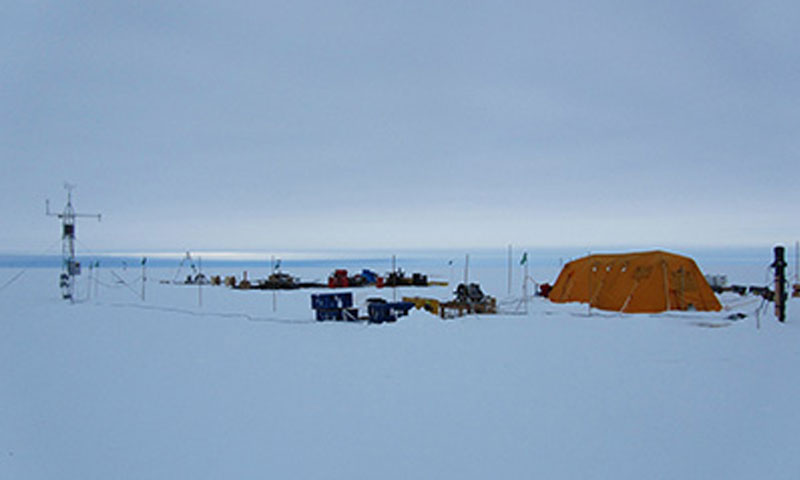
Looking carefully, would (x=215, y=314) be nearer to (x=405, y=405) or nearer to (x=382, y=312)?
(x=382, y=312)

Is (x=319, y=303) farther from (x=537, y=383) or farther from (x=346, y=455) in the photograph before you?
(x=346, y=455)

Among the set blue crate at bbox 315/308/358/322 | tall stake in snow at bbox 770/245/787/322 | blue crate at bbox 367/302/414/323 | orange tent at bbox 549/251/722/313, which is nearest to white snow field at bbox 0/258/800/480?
blue crate at bbox 367/302/414/323

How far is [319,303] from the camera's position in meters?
15.3

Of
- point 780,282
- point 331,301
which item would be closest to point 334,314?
point 331,301

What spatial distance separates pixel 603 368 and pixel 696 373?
4.49ft

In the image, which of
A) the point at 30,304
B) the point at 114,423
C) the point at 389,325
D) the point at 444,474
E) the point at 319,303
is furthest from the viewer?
the point at 30,304

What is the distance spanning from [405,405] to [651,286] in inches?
512

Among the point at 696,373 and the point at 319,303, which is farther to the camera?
the point at 319,303

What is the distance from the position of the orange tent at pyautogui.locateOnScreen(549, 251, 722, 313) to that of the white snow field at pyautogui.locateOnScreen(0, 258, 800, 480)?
402 centimetres

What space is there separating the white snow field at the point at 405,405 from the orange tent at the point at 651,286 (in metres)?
4.02

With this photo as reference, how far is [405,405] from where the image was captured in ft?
21.1

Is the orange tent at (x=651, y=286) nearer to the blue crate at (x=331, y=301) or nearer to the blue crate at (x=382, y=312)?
the blue crate at (x=382, y=312)

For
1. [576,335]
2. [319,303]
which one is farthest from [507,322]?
[319,303]

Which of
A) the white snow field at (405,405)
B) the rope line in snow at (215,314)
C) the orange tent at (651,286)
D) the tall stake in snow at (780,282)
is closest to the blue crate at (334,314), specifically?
the rope line in snow at (215,314)
